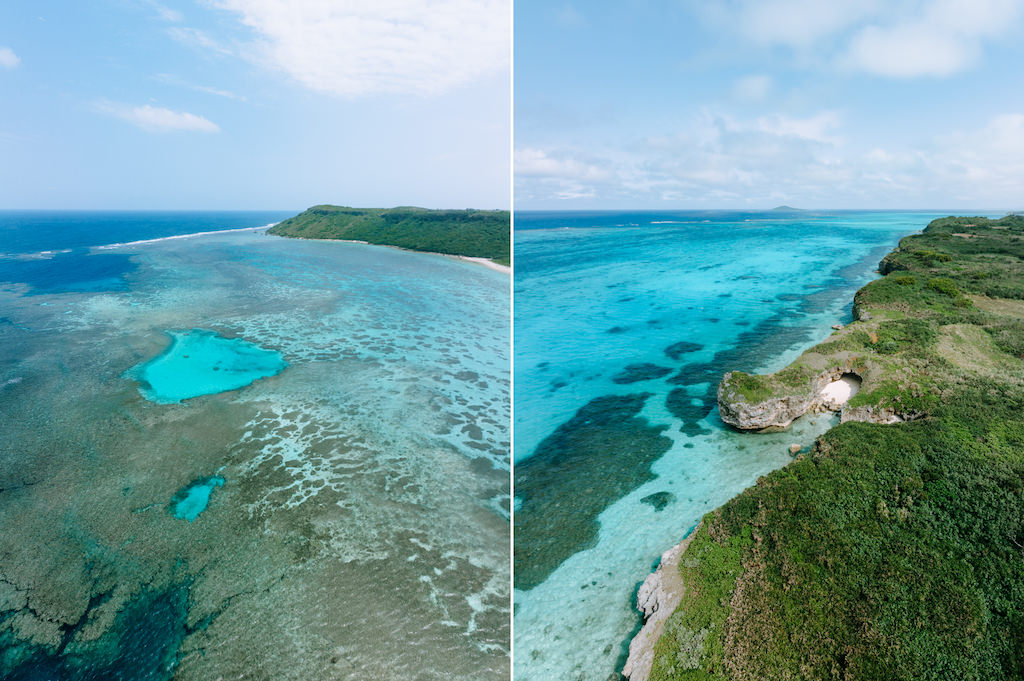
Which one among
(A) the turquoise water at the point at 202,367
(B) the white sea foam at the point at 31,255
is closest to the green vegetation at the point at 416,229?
(B) the white sea foam at the point at 31,255

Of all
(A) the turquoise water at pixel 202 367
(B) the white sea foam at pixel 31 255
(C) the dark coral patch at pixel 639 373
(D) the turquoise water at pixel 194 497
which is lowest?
(D) the turquoise water at pixel 194 497

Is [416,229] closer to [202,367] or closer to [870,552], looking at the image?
[202,367]

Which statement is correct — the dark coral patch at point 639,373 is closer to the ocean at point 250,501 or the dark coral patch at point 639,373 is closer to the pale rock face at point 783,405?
the pale rock face at point 783,405

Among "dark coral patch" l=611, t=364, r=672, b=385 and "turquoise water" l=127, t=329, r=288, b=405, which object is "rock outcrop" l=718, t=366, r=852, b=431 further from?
"turquoise water" l=127, t=329, r=288, b=405

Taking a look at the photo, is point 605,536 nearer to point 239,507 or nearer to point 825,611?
point 825,611

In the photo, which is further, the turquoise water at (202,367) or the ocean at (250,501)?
the turquoise water at (202,367)

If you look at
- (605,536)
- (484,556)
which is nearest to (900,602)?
(605,536)

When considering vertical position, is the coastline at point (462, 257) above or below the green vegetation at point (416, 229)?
below
